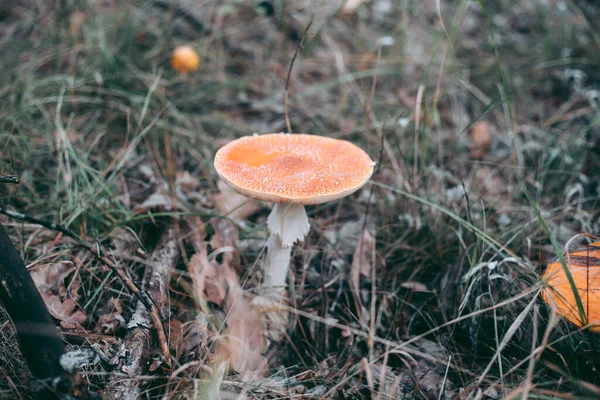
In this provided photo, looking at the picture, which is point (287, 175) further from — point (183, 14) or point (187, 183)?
point (183, 14)

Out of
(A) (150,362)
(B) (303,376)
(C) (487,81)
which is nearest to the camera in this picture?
(A) (150,362)

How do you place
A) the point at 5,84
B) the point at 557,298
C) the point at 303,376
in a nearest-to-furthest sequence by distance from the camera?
the point at 557,298
the point at 303,376
the point at 5,84

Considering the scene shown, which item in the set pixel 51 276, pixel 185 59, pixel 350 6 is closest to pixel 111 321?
pixel 51 276

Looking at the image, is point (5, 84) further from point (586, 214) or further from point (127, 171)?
point (586, 214)

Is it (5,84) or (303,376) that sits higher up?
(5,84)

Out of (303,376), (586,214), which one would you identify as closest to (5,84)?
(303,376)
